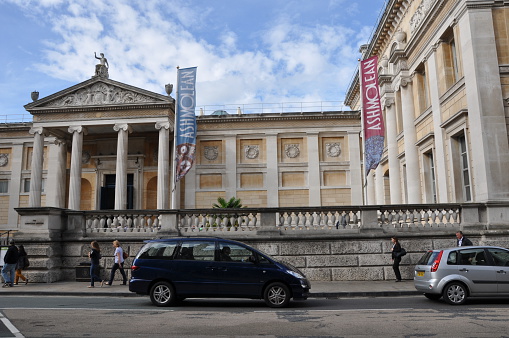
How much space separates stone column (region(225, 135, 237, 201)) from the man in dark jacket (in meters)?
22.9

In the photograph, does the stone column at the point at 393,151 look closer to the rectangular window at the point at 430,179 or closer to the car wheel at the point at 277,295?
the rectangular window at the point at 430,179

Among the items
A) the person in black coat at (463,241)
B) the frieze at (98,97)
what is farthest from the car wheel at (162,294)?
the frieze at (98,97)

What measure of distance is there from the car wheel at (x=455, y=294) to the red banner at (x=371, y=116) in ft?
27.4

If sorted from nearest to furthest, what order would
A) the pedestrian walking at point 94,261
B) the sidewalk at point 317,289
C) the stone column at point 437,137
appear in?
the sidewalk at point 317,289 → the pedestrian walking at point 94,261 → the stone column at point 437,137

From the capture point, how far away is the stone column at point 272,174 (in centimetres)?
3791

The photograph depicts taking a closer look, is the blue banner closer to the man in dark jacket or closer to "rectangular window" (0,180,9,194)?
the man in dark jacket

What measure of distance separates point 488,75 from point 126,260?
49.8 ft

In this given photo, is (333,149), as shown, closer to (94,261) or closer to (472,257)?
(94,261)

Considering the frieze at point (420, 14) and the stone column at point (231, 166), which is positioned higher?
the frieze at point (420, 14)

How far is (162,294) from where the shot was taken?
11.1 m

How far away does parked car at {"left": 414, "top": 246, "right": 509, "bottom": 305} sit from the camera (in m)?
10.9

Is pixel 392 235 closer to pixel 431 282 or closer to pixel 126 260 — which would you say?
pixel 431 282

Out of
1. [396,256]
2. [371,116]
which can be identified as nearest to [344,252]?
[396,256]

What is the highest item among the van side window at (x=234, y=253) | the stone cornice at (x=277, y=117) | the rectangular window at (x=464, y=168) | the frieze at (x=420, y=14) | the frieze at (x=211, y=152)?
the frieze at (x=420, y=14)
